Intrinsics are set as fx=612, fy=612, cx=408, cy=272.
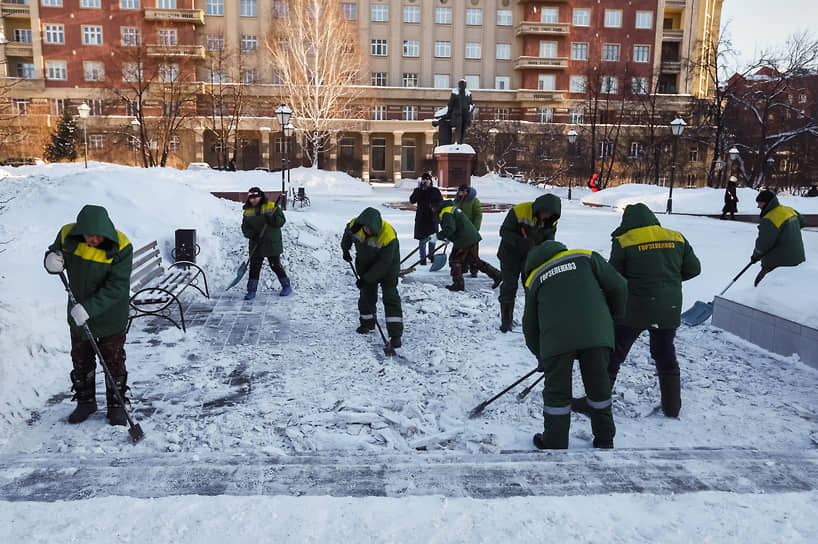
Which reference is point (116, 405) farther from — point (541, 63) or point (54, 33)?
point (54, 33)

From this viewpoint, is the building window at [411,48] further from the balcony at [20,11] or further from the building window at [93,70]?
the balcony at [20,11]

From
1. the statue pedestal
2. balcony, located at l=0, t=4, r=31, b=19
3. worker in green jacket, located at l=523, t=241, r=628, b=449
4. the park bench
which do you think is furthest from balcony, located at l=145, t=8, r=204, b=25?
worker in green jacket, located at l=523, t=241, r=628, b=449

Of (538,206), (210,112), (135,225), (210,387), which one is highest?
(210,112)

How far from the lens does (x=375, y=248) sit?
6.64 meters

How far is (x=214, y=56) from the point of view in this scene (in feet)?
149

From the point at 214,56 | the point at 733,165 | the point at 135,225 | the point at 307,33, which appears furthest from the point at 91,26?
the point at 733,165

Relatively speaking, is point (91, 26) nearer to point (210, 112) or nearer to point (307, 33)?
point (210, 112)

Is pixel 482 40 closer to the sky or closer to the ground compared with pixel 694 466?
closer to the sky

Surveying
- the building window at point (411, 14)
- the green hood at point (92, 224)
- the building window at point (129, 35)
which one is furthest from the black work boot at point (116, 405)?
the building window at point (411, 14)

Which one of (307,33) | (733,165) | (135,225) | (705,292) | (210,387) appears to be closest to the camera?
(210,387)

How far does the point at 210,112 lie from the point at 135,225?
38345 mm

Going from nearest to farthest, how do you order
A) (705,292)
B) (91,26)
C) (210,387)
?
(210,387), (705,292), (91,26)

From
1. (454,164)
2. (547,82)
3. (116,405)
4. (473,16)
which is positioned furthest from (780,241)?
(473,16)

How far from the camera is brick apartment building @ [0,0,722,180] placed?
146 ft
